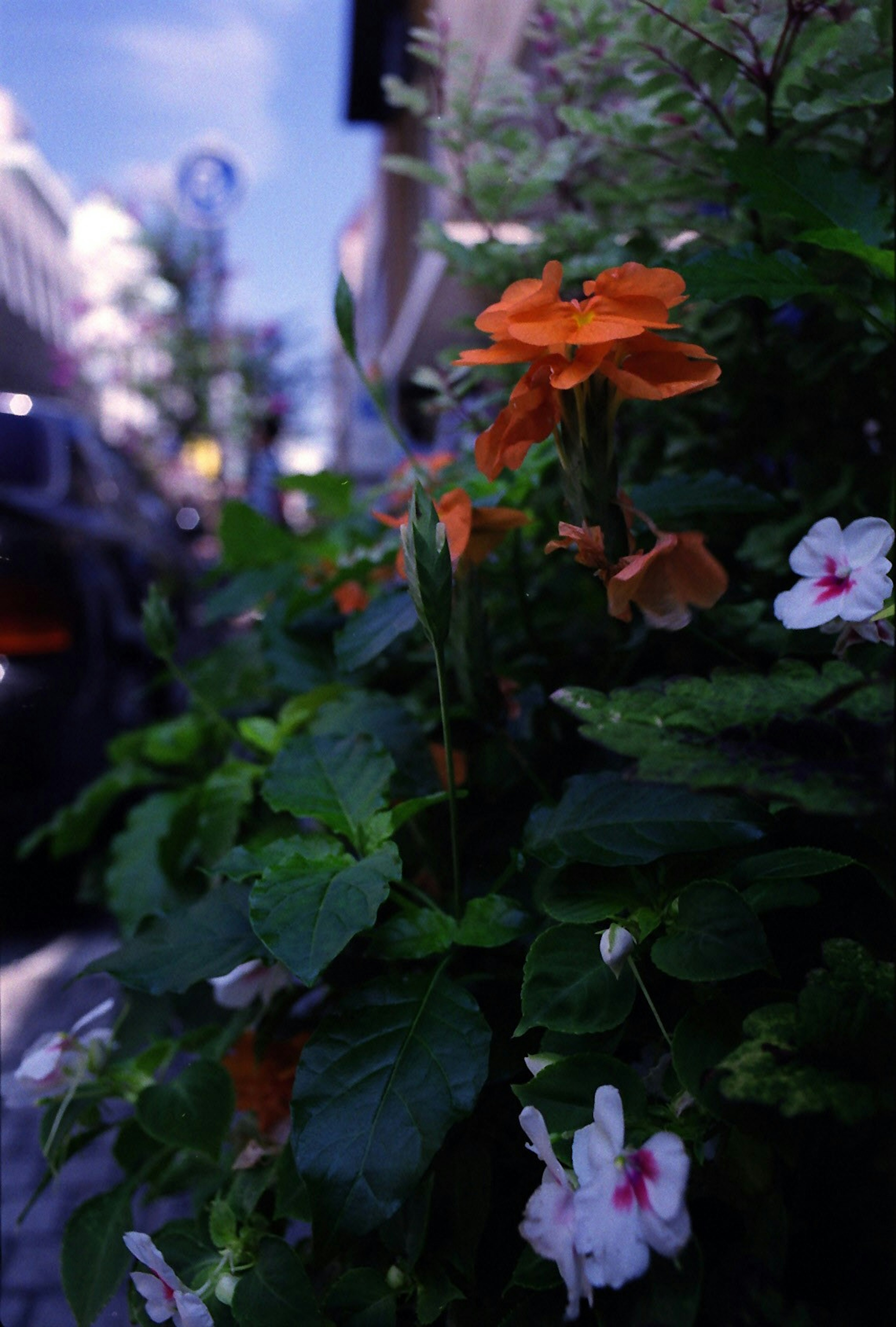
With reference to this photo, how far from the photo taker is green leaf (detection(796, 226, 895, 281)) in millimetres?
770

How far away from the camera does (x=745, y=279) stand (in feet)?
2.62

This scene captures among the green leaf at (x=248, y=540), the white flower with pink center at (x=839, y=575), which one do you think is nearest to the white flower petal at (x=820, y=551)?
the white flower with pink center at (x=839, y=575)

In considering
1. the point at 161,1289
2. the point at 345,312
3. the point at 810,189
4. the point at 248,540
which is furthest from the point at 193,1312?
the point at 248,540

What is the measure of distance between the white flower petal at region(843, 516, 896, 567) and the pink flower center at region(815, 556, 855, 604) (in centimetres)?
1

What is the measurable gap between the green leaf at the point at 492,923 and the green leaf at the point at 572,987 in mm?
66

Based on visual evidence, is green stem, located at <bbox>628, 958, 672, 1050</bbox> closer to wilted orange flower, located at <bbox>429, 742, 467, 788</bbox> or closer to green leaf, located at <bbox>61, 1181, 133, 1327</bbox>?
wilted orange flower, located at <bbox>429, 742, 467, 788</bbox>

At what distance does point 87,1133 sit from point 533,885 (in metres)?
0.52

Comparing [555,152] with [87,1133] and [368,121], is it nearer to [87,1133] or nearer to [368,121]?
[87,1133]

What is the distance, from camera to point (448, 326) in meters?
1.34

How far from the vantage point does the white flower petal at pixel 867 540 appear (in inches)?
26.2

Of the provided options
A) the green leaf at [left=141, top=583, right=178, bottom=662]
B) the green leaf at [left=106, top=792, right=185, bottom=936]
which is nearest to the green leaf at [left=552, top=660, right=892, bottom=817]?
the green leaf at [left=141, top=583, right=178, bottom=662]

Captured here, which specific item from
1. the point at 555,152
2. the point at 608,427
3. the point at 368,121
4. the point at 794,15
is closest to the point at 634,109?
the point at 555,152

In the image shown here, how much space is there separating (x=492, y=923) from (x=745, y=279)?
0.55 metres

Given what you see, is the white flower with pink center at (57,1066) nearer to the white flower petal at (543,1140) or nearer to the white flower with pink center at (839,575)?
the white flower petal at (543,1140)
